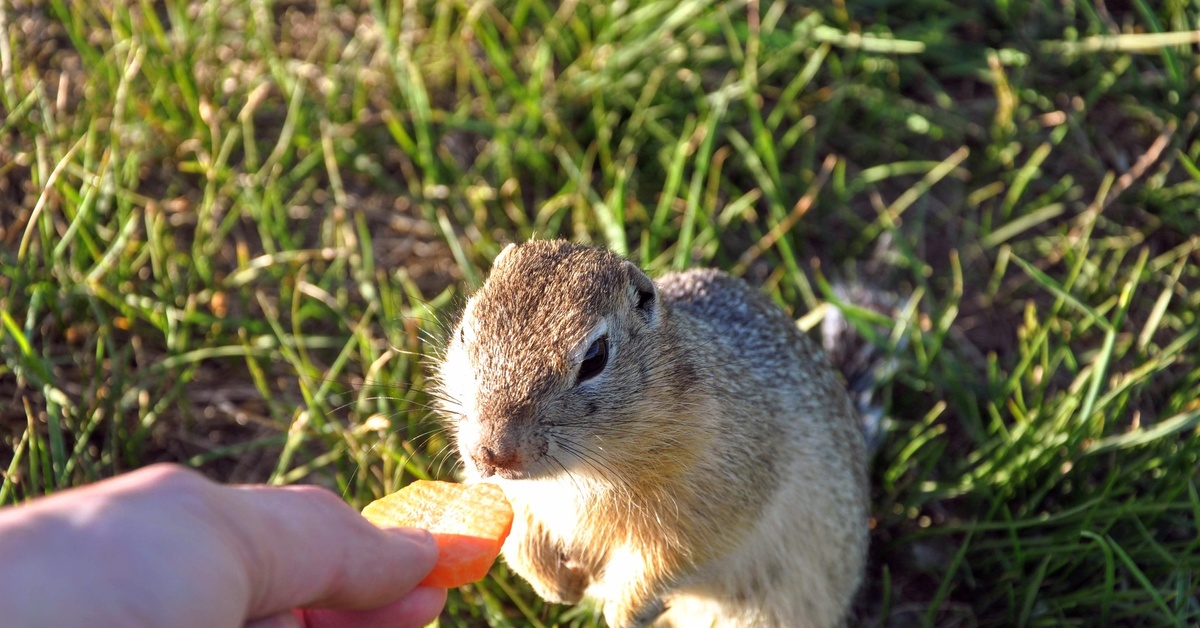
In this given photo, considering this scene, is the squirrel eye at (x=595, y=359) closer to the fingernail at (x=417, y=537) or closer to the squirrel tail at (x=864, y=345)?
the fingernail at (x=417, y=537)

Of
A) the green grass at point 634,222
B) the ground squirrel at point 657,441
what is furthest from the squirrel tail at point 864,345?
the ground squirrel at point 657,441

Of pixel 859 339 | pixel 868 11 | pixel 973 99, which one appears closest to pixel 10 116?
pixel 859 339

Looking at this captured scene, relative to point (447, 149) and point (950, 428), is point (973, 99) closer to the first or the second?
point (950, 428)

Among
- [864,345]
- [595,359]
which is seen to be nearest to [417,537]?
[595,359]

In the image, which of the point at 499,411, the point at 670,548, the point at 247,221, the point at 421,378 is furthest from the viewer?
the point at 247,221

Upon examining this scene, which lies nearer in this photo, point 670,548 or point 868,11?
point 670,548

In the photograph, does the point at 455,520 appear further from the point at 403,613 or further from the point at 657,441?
the point at 657,441
